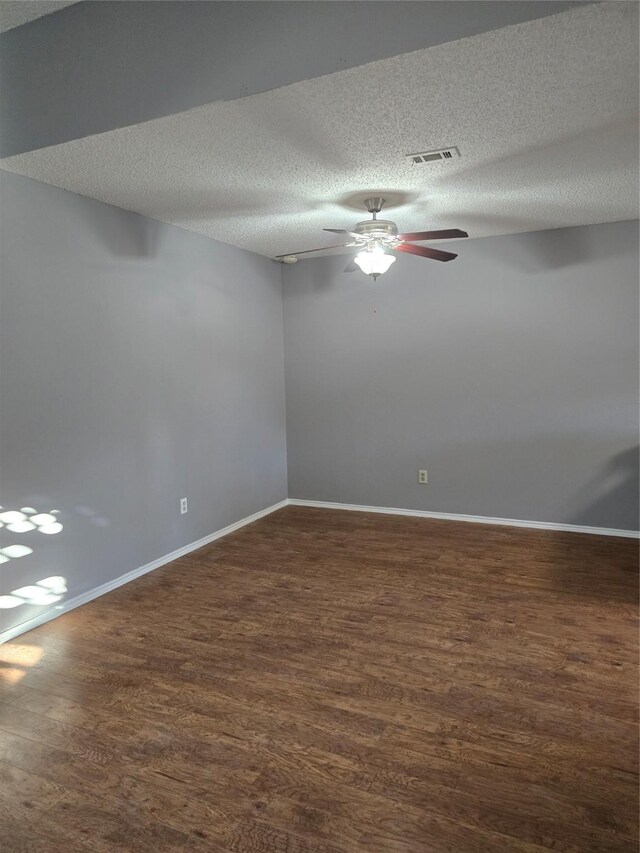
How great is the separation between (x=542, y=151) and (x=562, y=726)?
251 cm

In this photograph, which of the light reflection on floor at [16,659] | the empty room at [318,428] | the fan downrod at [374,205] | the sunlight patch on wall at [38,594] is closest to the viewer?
the empty room at [318,428]

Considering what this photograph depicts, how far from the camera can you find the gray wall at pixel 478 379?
4.29 m

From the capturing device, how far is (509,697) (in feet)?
7.52

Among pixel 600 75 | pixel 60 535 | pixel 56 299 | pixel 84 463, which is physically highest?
pixel 600 75

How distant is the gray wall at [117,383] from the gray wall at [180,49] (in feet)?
1.80

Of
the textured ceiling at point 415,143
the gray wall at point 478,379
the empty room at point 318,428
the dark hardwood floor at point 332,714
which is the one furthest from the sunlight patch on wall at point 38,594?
the gray wall at point 478,379

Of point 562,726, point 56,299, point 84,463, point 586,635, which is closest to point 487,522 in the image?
point 586,635

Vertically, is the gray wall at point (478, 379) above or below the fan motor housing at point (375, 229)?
below

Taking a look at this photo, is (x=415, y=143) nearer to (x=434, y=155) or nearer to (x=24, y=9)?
(x=434, y=155)

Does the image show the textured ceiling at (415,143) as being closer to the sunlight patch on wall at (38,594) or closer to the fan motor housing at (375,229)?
the fan motor housing at (375,229)

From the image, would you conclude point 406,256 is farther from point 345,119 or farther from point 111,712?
point 111,712

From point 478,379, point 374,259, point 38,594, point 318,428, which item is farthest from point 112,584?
point 478,379

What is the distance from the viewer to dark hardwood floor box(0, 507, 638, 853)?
5.50ft

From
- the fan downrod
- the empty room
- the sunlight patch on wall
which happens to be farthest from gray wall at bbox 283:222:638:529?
the sunlight patch on wall
